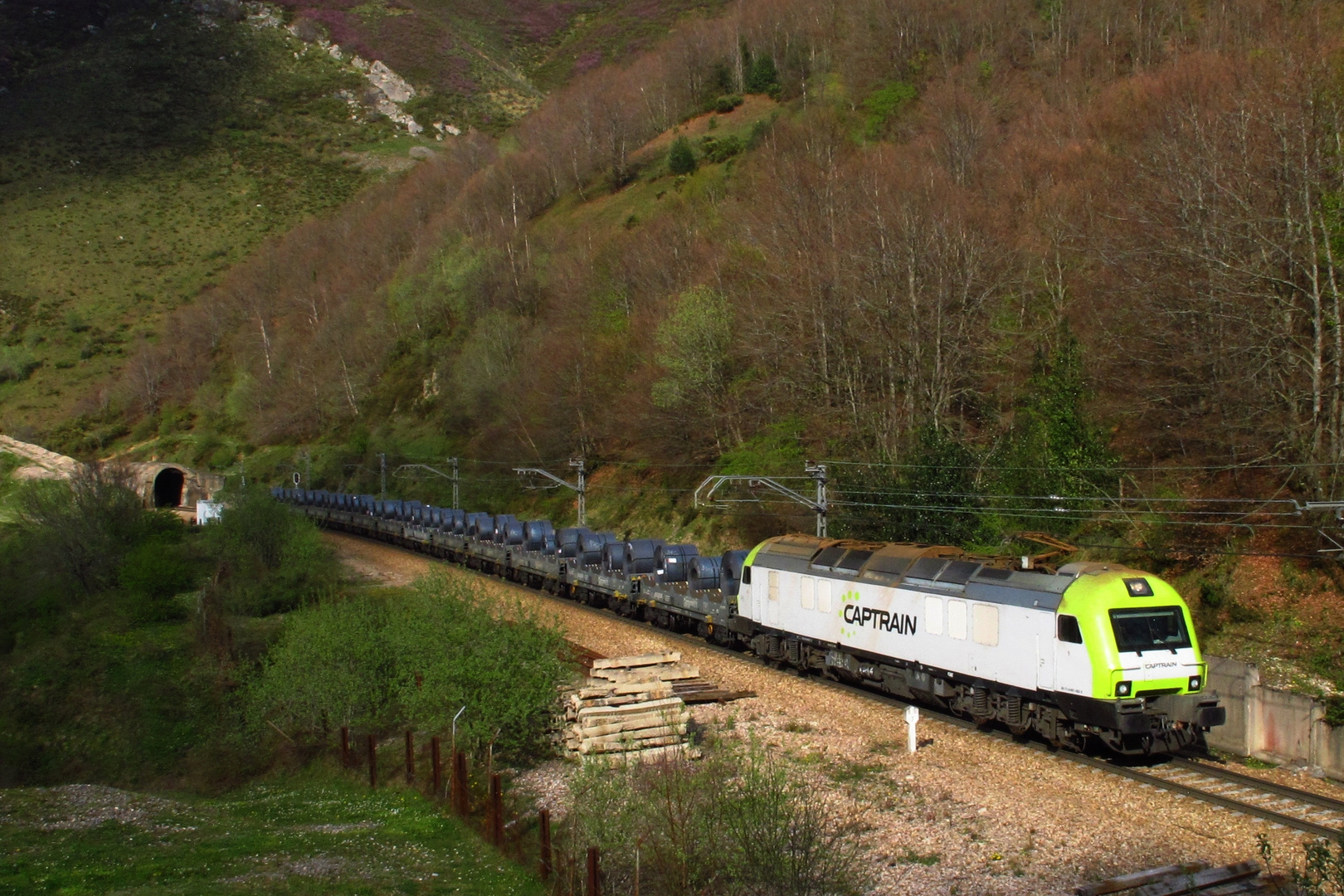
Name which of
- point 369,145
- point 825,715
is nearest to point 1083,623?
point 825,715

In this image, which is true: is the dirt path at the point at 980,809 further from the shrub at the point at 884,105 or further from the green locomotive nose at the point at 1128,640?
the shrub at the point at 884,105

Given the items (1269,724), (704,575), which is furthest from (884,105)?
(1269,724)

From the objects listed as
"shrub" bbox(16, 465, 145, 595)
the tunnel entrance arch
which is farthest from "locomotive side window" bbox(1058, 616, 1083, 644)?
the tunnel entrance arch

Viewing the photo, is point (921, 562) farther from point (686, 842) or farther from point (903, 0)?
point (903, 0)

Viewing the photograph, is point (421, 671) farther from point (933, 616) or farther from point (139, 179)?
point (139, 179)

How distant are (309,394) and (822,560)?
74027mm

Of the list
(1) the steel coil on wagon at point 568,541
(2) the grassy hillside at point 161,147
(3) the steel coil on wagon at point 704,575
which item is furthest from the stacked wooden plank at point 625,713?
(2) the grassy hillside at point 161,147

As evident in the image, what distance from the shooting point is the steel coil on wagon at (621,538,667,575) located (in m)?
32.4

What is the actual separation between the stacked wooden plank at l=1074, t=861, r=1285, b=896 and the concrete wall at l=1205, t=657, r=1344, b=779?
18.2 feet

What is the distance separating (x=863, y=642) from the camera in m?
21.0

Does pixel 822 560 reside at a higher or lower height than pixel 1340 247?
lower

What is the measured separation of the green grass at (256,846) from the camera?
1337 centimetres

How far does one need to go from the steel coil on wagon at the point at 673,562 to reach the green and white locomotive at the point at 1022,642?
8.55 meters

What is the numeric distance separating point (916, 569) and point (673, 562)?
12156 mm
